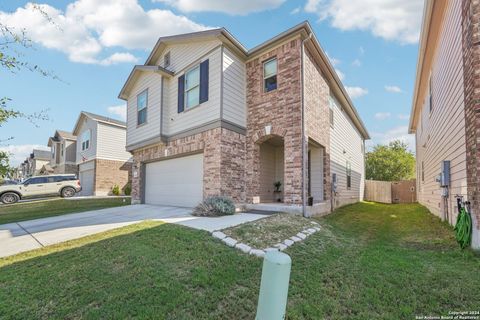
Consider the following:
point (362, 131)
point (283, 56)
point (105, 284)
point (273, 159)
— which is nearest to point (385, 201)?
point (362, 131)

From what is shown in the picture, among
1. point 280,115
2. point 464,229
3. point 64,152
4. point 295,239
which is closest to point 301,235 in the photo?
point 295,239

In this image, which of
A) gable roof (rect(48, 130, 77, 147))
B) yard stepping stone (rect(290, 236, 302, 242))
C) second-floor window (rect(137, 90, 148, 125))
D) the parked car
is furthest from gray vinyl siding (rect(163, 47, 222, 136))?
gable roof (rect(48, 130, 77, 147))

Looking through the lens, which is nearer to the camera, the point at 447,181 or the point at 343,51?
the point at 447,181

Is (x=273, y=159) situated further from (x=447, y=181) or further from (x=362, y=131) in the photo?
(x=362, y=131)

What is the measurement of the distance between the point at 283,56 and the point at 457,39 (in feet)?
14.9

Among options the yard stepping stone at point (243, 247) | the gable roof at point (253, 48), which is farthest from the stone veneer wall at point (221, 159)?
the yard stepping stone at point (243, 247)

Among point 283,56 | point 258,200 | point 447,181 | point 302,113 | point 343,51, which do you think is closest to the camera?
point 447,181

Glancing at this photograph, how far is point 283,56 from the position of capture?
867cm

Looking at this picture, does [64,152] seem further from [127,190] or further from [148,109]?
[148,109]

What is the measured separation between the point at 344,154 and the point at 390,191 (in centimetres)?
837

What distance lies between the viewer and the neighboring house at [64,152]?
78.9ft

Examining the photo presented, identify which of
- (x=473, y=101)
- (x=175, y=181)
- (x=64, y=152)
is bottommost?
(x=175, y=181)

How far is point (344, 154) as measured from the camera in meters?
13.5

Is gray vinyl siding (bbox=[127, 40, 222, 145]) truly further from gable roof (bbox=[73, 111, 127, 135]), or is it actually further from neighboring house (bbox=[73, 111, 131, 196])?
gable roof (bbox=[73, 111, 127, 135])
